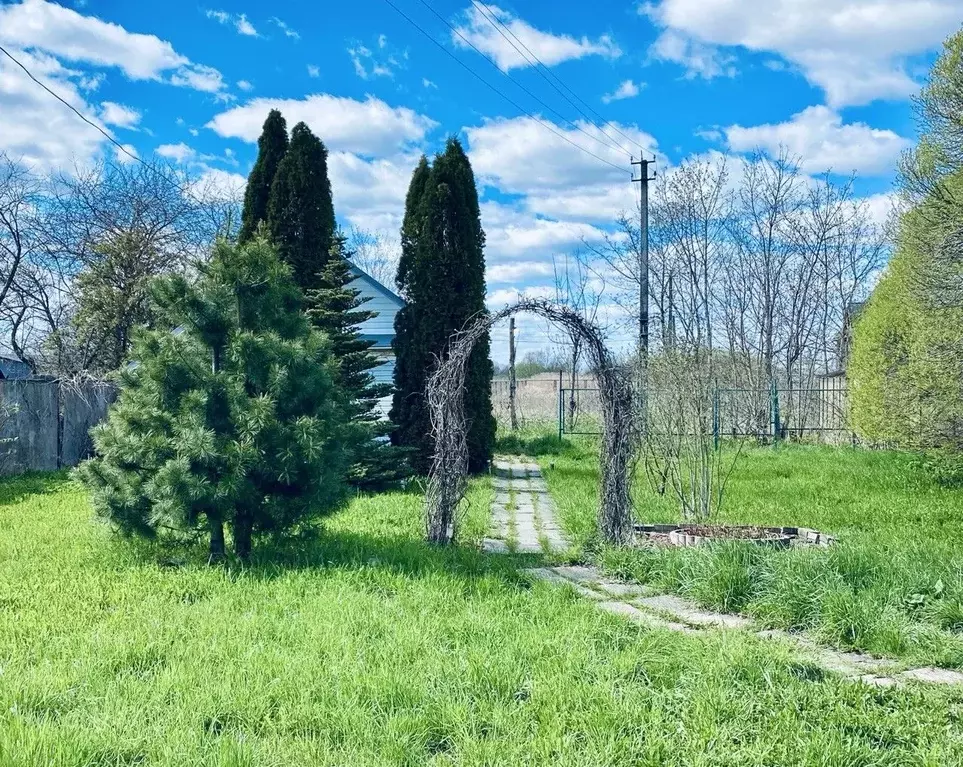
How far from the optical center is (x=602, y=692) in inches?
123

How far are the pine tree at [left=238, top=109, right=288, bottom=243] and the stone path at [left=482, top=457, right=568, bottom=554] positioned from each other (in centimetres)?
488

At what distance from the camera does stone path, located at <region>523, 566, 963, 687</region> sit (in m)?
3.56

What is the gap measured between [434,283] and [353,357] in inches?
84.6

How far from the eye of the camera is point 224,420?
5.51 meters

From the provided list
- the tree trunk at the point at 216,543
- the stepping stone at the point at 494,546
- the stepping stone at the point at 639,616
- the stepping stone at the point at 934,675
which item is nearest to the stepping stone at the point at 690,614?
the stepping stone at the point at 639,616

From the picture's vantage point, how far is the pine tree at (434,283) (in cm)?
1085

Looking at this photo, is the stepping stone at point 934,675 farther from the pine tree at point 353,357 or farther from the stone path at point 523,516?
the pine tree at point 353,357

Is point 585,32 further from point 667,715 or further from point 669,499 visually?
point 667,715

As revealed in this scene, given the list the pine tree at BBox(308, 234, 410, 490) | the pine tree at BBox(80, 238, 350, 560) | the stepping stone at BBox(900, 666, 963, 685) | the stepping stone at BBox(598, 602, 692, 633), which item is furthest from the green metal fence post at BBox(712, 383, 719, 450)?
the stepping stone at BBox(900, 666, 963, 685)

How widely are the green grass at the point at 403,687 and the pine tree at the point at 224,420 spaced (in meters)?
0.73

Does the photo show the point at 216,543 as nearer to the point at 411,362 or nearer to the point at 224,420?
the point at 224,420

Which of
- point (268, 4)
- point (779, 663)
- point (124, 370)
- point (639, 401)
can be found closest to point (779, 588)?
point (779, 663)

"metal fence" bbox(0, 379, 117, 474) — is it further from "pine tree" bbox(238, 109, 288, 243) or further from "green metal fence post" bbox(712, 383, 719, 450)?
"green metal fence post" bbox(712, 383, 719, 450)

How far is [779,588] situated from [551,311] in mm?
2737
